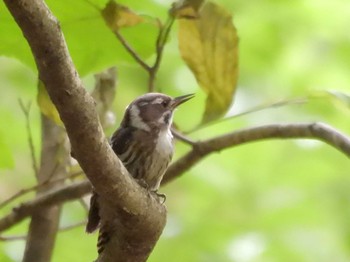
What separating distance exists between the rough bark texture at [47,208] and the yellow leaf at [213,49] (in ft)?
1.28

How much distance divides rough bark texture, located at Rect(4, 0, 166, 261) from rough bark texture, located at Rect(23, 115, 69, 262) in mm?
488

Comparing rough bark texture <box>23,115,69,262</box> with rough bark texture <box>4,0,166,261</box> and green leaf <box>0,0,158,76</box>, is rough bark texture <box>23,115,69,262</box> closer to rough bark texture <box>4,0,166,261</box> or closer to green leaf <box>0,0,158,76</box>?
green leaf <box>0,0,158,76</box>

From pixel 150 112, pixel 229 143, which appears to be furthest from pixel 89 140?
pixel 150 112

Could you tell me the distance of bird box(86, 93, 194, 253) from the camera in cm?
215

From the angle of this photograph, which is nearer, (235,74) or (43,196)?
(235,74)

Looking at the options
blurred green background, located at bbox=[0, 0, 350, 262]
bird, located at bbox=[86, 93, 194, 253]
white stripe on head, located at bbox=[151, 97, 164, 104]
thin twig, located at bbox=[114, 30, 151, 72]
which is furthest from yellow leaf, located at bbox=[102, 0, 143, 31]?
blurred green background, located at bbox=[0, 0, 350, 262]

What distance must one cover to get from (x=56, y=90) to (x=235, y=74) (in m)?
0.76

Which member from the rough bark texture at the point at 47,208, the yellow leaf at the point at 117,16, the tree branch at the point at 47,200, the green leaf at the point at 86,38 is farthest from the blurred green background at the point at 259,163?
the yellow leaf at the point at 117,16

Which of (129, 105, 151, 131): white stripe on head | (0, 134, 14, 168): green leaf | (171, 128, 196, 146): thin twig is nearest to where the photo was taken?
(0, 134, 14, 168): green leaf

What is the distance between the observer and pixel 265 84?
132 inches

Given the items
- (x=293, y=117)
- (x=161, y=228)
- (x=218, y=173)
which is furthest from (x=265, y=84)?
(x=161, y=228)

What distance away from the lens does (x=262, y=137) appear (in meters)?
2.09

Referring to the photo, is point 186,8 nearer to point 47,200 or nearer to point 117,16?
point 117,16

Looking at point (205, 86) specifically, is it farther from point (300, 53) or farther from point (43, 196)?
point (300, 53)
